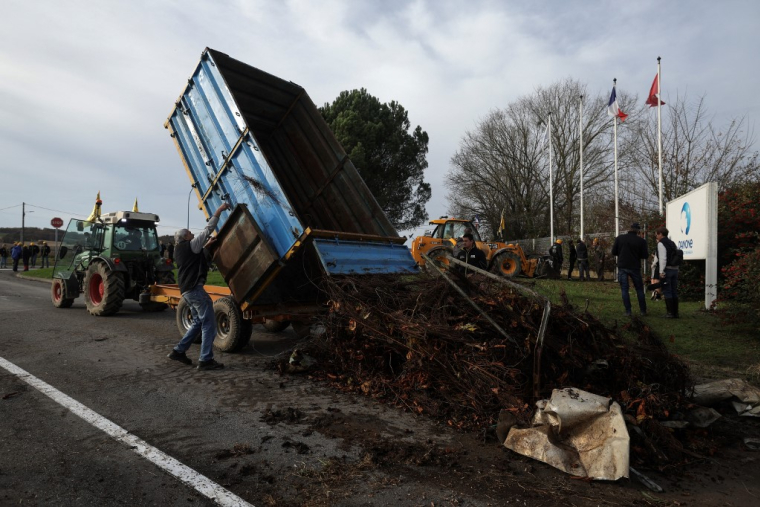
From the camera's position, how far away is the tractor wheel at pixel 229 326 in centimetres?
627

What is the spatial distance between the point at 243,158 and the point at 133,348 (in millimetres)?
3180

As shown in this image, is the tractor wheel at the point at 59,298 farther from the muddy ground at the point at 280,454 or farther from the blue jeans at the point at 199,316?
the blue jeans at the point at 199,316

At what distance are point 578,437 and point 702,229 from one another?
8.14 metres

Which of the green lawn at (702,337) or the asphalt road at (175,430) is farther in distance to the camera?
the green lawn at (702,337)

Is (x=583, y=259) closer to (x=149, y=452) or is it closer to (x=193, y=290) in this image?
(x=193, y=290)

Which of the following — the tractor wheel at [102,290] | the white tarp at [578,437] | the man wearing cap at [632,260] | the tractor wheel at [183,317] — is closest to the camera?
the white tarp at [578,437]

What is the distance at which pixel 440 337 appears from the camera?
420 centimetres

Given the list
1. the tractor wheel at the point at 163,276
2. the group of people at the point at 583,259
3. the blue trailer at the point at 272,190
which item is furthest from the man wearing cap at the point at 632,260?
the group of people at the point at 583,259

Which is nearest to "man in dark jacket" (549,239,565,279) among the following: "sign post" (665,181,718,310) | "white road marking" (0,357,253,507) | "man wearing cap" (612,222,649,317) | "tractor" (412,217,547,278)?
"tractor" (412,217,547,278)

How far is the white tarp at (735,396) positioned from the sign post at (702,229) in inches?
191

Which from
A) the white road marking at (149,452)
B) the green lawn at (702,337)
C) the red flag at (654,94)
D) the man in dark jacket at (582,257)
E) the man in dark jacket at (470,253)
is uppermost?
the red flag at (654,94)

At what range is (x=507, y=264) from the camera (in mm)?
16906

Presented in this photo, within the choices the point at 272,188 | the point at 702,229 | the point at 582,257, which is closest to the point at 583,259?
the point at 582,257

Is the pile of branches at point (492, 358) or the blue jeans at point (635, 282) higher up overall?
the blue jeans at point (635, 282)
